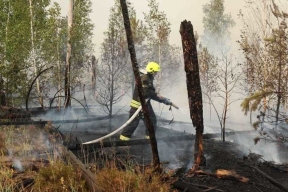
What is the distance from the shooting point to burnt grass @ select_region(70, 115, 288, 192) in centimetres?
479

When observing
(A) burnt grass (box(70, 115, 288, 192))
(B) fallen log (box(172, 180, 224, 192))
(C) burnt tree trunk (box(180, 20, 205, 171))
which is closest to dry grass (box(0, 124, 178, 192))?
(B) fallen log (box(172, 180, 224, 192))

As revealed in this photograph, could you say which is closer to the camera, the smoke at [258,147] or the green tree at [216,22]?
the smoke at [258,147]

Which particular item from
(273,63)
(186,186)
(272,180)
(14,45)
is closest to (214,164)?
(272,180)

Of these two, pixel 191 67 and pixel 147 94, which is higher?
pixel 191 67

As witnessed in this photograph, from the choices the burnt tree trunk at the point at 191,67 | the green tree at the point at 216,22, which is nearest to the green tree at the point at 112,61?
the burnt tree trunk at the point at 191,67

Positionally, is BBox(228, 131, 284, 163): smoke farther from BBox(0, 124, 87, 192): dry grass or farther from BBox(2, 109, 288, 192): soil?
BBox(0, 124, 87, 192): dry grass

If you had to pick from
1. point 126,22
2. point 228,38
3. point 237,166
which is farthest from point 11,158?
point 228,38

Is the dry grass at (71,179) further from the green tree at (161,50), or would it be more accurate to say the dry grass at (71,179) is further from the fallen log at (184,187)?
the green tree at (161,50)

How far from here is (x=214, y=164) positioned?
6336 millimetres

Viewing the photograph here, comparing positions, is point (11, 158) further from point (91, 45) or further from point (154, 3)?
point (91, 45)

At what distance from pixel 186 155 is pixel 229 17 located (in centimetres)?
3982

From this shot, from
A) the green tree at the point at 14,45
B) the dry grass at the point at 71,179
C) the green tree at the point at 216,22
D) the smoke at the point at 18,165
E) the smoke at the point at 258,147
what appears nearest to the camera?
the dry grass at the point at 71,179

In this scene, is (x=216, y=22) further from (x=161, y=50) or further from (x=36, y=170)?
(x=36, y=170)

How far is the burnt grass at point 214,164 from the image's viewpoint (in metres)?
4.79
